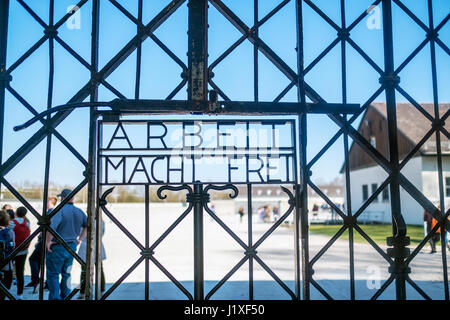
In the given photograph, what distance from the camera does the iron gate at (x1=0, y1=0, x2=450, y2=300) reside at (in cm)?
244

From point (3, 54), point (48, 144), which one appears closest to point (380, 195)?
point (48, 144)

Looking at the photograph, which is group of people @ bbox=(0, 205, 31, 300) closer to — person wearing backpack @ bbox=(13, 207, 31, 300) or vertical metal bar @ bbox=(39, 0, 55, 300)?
person wearing backpack @ bbox=(13, 207, 31, 300)

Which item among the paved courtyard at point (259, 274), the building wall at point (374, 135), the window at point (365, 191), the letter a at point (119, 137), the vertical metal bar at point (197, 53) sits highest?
the building wall at point (374, 135)

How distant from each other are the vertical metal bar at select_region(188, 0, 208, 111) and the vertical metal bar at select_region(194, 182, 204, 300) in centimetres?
57

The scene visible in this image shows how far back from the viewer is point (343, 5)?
2.69 metres

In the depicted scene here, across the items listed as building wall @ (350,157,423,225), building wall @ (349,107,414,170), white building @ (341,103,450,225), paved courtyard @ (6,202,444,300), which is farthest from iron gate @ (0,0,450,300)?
building wall @ (349,107,414,170)

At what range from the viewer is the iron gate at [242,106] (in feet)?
8.00

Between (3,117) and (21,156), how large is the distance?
12.1 inches

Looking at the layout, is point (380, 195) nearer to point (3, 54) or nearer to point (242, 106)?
point (242, 106)

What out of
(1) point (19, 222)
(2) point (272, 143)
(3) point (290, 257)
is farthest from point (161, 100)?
(3) point (290, 257)

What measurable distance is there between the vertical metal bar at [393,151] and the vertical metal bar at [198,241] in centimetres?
131

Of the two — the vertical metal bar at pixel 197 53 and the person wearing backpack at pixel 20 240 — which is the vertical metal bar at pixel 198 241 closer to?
the vertical metal bar at pixel 197 53

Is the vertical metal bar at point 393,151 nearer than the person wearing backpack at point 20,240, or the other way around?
the vertical metal bar at point 393,151

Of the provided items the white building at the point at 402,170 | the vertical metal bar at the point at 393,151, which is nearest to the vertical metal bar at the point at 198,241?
the vertical metal bar at the point at 393,151
